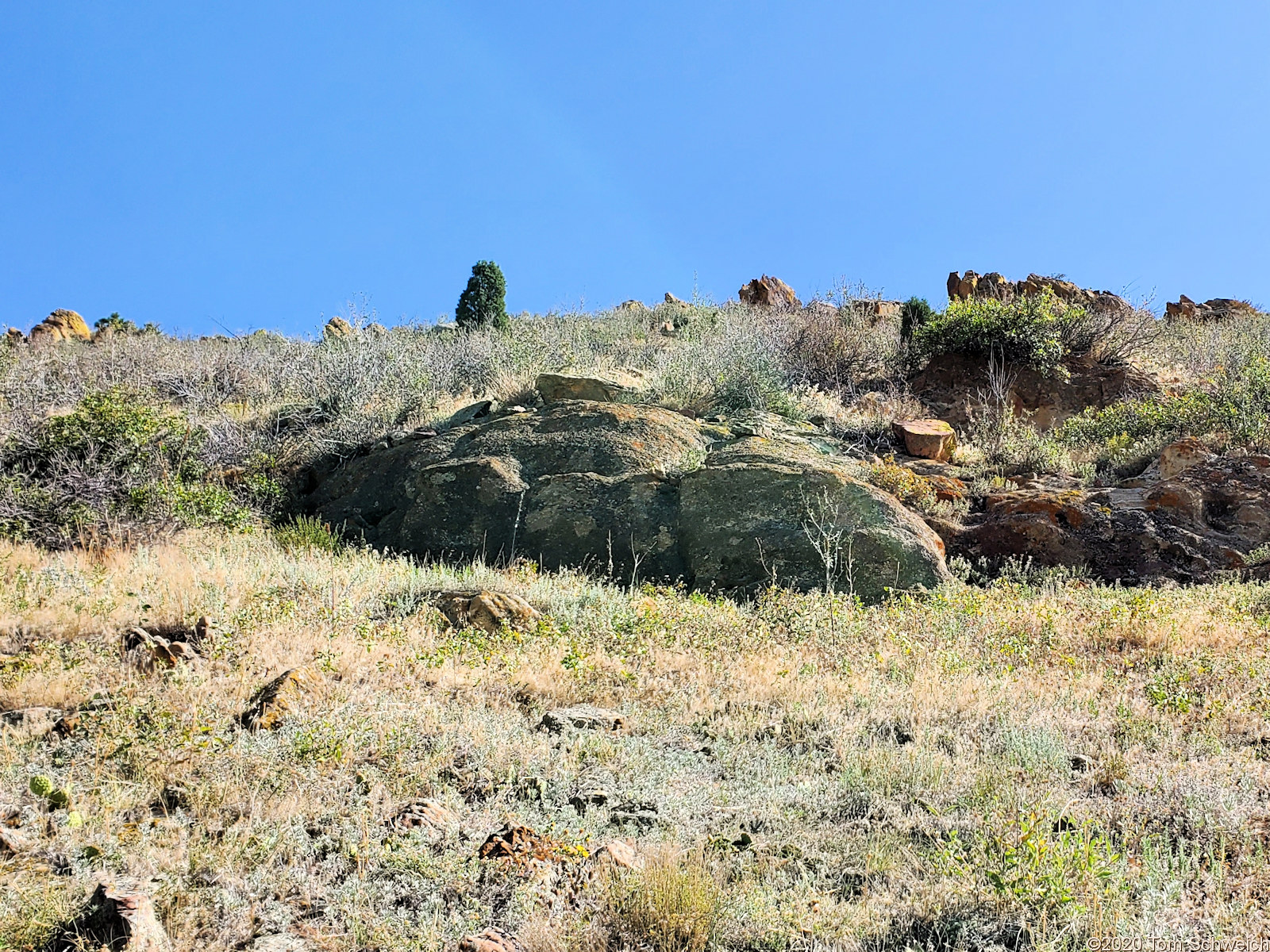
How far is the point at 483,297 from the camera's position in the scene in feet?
66.4

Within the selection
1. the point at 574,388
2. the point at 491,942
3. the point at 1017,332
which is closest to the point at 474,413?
the point at 574,388

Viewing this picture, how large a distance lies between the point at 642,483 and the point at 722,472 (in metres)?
0.81

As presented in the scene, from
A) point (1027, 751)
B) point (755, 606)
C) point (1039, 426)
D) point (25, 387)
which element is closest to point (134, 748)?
point (1027, 751)

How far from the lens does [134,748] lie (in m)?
3.87

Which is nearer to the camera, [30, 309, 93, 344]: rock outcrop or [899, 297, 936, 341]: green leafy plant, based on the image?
[899, 297, 936, 341]: green leafy plant

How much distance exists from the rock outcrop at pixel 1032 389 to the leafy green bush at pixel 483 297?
9.35 metres

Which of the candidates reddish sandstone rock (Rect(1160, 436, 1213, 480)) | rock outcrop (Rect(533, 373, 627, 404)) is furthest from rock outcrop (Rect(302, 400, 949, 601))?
reddish sandstone rock (Rect(1160, 436, 1213, 480))

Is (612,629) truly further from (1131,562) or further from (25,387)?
(25,387)

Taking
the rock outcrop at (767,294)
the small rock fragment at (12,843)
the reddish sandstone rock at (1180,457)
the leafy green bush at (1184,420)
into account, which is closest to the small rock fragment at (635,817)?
the small rock fragment at (12,843)

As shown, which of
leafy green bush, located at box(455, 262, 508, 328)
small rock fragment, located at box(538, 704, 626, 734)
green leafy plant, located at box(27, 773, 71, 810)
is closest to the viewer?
green leafy plant, located at box(27, 773, 71, 810)

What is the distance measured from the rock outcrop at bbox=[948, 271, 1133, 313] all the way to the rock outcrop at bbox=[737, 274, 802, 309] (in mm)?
4116

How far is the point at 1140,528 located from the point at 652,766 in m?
6.89

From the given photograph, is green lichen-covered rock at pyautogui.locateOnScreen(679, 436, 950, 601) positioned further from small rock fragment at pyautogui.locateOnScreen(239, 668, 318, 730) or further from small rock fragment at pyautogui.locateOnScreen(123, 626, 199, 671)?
small rock fragment at pyautogui.locateOnScreen(123, 626, 199, 671)

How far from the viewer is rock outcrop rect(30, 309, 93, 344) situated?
22969 millimetres
